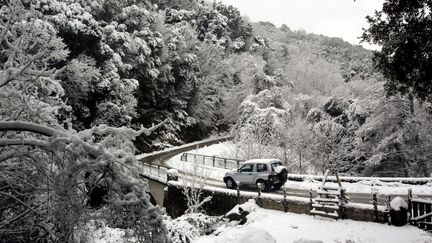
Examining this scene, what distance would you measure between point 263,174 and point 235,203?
84.3 inches

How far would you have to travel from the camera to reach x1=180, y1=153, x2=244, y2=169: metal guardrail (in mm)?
29725

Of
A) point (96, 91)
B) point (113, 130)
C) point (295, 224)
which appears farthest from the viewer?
point (96, 91)

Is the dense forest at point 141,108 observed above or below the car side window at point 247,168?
above

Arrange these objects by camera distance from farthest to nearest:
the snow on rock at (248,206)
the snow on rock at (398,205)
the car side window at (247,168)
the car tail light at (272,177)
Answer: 1. the car side window at (247,168)
2. the car tail light at (272,177)
3. the snow on rock at (248,206)
4. the snow on rock at (398,205)

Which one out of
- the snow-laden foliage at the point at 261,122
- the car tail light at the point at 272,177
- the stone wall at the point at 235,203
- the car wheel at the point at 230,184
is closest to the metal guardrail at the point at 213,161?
the snow-laden foliage at the point at 261,122

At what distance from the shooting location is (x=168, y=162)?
111 feet

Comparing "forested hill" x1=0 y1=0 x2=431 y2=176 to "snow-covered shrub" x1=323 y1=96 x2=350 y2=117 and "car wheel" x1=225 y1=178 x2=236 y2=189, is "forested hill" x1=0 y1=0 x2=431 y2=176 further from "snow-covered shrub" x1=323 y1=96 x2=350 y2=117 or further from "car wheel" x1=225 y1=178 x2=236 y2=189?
"car wheel" x1=225 y1=178 x2=236 y2=189

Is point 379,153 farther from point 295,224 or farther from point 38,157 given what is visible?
point 38,157

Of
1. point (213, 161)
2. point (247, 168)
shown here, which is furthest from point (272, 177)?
point (213, 161)

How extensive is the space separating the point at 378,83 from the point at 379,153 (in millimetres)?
5405

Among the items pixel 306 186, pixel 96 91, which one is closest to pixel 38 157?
pixel 306 186

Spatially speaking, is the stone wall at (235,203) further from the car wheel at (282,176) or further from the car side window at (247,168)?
the car wheel at (282,176)

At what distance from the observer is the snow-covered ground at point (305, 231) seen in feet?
36.5

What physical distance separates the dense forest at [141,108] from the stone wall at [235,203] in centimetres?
528
